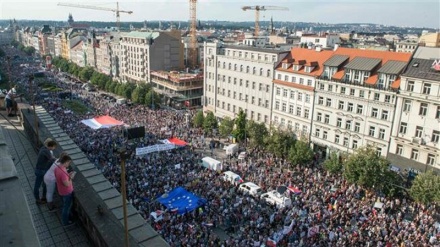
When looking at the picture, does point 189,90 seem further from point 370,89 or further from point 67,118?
point 370,89

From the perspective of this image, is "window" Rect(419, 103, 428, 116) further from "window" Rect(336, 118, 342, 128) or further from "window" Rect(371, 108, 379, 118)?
"window" Rect(336, 118, 342, 128)

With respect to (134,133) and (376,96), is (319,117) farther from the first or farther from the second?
(134,133)

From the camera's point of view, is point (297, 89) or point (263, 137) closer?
point (263, 137)

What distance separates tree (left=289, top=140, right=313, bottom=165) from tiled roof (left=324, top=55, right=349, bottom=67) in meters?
13.2

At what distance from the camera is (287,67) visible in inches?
2354

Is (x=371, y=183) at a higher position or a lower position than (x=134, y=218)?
lower

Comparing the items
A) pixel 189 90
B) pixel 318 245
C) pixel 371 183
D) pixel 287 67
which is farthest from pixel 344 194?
pixel 189 90

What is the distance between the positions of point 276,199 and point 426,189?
15158 mm

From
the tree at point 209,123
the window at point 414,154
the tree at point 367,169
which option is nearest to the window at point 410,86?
the window at point 414,154

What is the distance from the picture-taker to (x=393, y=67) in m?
46.3

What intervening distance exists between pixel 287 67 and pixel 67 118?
40.8 meters

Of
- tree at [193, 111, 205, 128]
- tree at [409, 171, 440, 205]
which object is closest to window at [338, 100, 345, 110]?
tree at [409, 171, 440, 205]

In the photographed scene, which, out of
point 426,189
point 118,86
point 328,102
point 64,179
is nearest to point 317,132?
point 328,102

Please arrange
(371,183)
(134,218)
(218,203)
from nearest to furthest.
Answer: (134,218), (218,203), (371,183)
